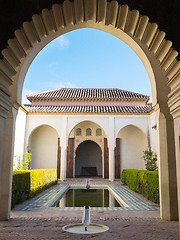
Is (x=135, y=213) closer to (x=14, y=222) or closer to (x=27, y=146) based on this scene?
(x=14, y=222)

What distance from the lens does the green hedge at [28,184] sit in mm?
6938

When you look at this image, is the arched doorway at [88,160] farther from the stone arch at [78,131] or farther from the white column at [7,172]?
the white column at [7,172]

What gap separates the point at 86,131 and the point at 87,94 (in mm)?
4082

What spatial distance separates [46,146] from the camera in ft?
60.1

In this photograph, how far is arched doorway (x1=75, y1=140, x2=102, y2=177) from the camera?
72.0 feet

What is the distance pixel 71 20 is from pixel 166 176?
3.72 meters

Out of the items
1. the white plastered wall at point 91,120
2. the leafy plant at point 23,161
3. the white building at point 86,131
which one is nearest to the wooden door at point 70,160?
the white building at point 86,131

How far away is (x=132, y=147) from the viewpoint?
59.9ft

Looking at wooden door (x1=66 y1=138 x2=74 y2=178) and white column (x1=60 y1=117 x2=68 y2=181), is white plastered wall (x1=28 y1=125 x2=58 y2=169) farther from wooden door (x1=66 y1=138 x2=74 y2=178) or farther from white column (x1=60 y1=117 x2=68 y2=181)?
white column (x1=60 y1=117 x2=68 y2=181)

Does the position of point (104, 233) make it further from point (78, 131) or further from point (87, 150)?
point (87, 150)

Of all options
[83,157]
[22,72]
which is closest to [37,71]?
[83,157]

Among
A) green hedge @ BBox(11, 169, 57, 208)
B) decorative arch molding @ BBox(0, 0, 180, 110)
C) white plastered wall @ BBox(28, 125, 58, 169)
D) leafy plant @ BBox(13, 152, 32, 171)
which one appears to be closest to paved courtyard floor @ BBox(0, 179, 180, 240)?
green hedge @ BBox(11, 169, 57, 208)

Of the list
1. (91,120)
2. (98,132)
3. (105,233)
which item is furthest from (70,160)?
(105,233)

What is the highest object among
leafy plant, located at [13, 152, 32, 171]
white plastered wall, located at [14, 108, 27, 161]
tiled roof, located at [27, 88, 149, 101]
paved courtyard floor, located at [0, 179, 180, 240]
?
tiled roof, located at [27, 88, 149, 101]
